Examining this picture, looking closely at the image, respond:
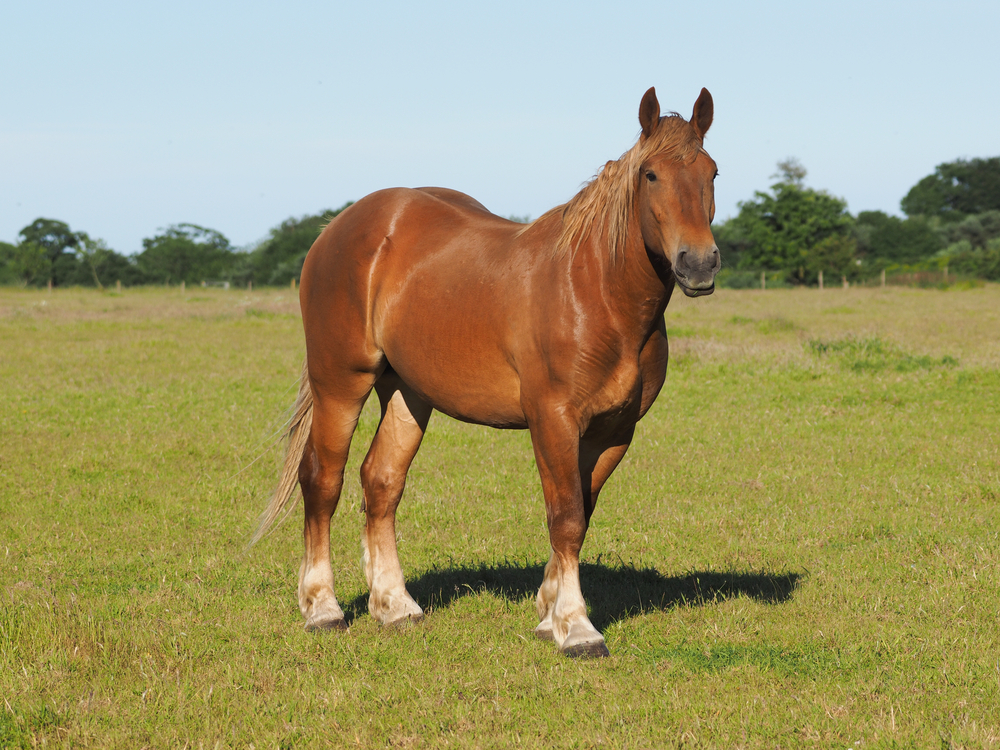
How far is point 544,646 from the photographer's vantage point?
14.5 ft

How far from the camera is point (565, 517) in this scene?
4184 millimetres

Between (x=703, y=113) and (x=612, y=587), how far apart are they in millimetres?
2914

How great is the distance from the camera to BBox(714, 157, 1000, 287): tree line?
56750mm

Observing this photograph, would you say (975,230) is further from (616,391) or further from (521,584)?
(616,391)

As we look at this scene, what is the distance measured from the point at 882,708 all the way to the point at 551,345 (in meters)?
2.07

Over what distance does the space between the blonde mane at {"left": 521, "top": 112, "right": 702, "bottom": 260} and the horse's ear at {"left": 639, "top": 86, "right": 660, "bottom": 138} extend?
3 cm

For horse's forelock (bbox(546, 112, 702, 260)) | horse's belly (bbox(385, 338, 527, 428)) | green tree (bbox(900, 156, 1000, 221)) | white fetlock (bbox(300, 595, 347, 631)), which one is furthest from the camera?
green tree (bbox(900, 156, 1000, 221))

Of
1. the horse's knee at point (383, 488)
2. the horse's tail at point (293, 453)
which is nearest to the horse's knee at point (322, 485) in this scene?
the horse's knee at point (383, 488)

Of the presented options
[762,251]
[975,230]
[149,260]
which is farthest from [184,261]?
[975,230]

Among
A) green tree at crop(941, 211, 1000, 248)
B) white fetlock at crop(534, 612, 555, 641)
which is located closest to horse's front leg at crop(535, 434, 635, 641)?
white fetlock at crop(534, 612, 555, 641)

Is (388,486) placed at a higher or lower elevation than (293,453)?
lower

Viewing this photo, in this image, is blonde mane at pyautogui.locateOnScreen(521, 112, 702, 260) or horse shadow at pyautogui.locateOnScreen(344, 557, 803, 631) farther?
horse shadow at pyautogui.locateOnScreen(344, 557, 803, 631)

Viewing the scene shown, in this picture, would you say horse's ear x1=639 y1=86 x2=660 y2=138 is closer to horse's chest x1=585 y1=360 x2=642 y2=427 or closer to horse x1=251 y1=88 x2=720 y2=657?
horse x1=251 y1=88 x2=720 y2=657

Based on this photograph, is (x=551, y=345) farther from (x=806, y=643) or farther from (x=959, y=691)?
(x=959, y=691)
